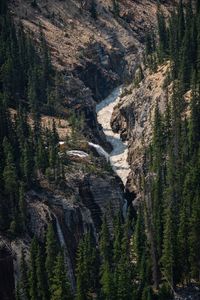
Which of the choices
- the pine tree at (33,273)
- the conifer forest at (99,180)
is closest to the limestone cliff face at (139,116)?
the conifer forest at (99,180)

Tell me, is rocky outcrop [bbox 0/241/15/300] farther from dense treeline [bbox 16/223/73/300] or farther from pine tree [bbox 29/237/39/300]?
pine tree [bbox 29/237/39/300]

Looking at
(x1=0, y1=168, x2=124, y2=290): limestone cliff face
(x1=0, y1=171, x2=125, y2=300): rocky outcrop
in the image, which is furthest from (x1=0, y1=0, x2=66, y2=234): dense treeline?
(x1=0, y1=171, x2=125, y2=300): rocky outcrop

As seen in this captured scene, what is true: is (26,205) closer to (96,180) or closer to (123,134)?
(96,180)

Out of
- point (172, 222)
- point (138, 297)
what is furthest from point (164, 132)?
point (138, 297)

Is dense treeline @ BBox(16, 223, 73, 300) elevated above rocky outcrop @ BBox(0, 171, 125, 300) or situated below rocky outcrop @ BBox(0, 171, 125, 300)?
below

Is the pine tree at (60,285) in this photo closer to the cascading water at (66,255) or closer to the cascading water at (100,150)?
the cascading water at (66,255)

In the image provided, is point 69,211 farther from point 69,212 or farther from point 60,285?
point 60,285

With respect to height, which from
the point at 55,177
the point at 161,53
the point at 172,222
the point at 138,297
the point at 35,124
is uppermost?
Result: the point at 161,53

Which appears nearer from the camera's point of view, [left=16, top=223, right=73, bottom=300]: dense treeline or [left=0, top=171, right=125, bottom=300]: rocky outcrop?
[left=16, top=223, right=73, bottom=300]: dense treeline
